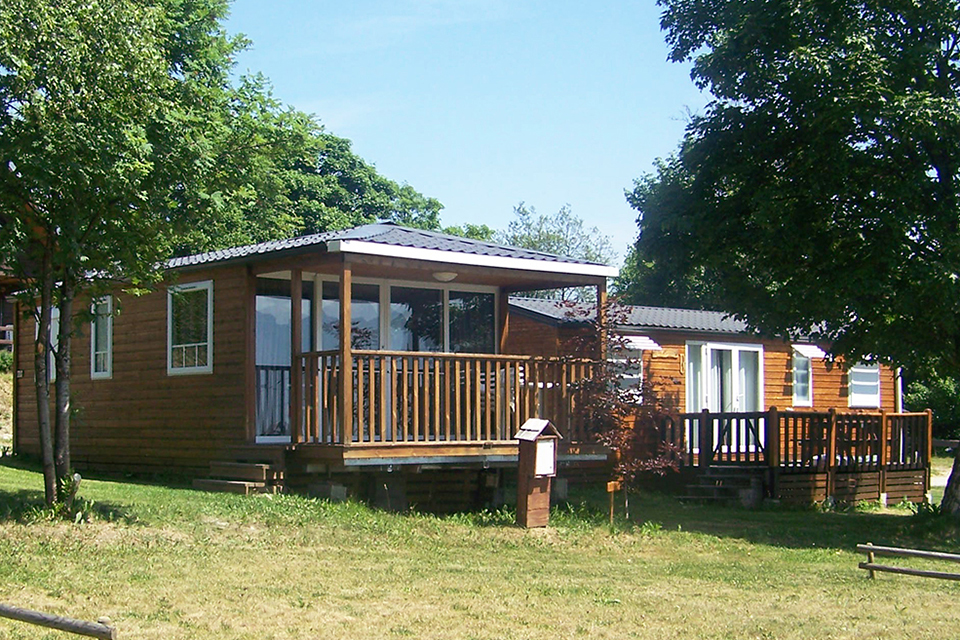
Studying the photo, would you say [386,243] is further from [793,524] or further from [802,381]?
[802,381]

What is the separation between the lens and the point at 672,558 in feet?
40.7

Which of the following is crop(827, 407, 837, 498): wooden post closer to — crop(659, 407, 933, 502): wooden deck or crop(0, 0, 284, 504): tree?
crop(659, 407, 933, 502): wooden deck

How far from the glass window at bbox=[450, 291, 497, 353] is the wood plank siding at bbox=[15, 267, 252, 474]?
3.31 metres

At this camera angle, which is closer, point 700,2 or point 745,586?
point 745,586

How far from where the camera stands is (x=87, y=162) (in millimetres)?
10805

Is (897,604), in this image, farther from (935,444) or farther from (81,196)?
(935,444)

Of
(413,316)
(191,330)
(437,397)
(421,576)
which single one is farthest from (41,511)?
(413,316)

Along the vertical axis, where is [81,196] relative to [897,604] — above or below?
above

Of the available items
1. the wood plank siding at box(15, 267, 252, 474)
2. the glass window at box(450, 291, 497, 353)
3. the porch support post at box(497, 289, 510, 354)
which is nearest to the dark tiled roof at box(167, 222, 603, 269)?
the wood plank siding at box(15, 267, 252, 474)

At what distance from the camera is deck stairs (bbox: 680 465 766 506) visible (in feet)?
58.5

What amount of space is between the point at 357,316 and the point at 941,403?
23156 millimetres

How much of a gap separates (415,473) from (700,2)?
7.78 meters

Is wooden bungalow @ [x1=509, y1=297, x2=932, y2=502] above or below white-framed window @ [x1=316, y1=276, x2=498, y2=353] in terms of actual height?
below

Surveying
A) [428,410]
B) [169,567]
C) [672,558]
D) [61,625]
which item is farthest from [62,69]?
[672,558]
